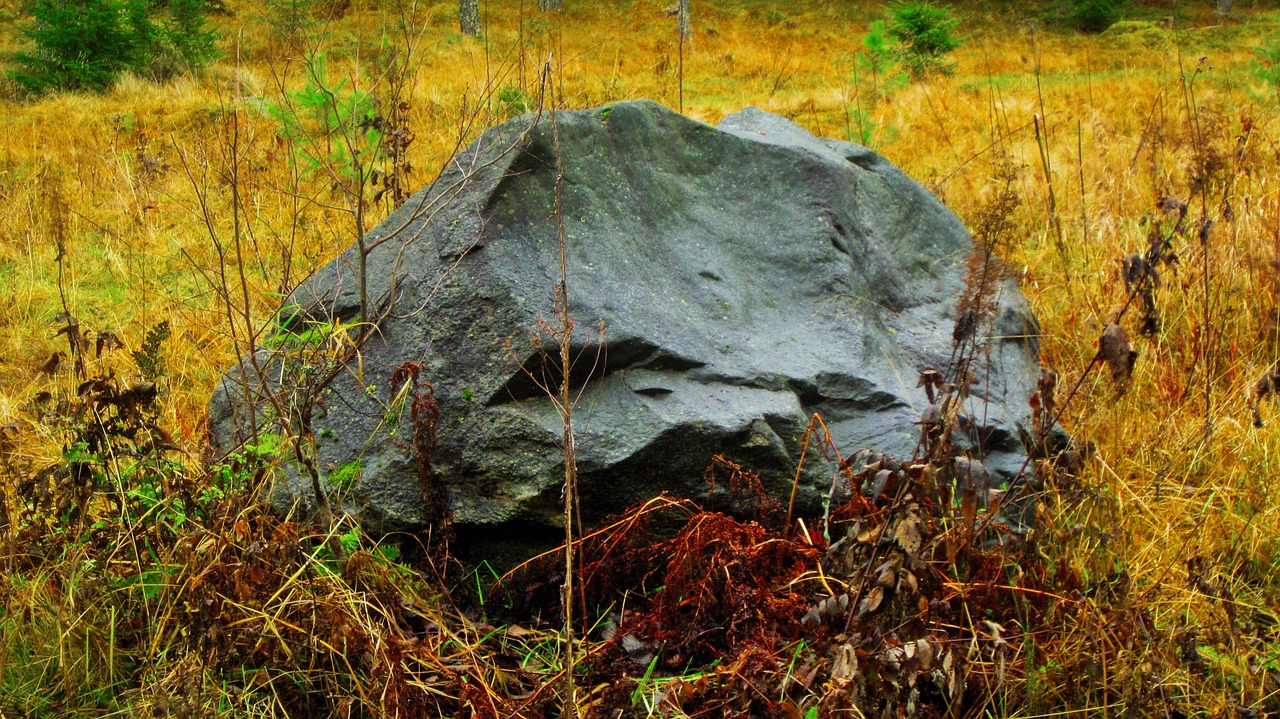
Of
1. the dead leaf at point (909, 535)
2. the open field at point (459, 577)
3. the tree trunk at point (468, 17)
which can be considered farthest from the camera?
the tree trunk at point (468, 17)

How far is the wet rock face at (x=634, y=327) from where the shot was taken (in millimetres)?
2676

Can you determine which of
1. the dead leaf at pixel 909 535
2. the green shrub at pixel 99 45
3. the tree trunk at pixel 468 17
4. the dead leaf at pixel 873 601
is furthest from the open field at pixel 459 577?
the tree trunk at pixel 468 17

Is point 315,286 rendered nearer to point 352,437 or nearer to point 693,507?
point 352,437

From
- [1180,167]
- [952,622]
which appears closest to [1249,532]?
[952,622]

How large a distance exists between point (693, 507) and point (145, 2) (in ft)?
39.9

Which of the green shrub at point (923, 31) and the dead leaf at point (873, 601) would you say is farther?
the green shrub at point (923, 31)

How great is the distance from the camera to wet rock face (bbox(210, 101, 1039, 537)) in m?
2.68

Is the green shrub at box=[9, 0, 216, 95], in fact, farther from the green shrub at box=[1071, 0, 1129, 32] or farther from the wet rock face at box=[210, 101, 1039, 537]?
the green shrub at box=[1071, 0, 1129, 32]

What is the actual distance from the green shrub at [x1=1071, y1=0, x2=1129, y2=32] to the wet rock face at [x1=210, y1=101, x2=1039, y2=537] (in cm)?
2195

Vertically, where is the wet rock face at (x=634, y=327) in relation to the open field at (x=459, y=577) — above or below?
above

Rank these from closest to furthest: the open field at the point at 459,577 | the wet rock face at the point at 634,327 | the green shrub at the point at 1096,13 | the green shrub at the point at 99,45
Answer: the open field at the point at 459,577 → the wet rock face at the point at 634,327 → the green shrub at the point at 99,45 → the green shrub at the point at 1096,13

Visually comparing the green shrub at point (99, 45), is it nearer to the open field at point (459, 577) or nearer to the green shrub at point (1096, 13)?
the open field at point (459, 577)

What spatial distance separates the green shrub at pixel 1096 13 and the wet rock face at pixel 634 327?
72.0ft

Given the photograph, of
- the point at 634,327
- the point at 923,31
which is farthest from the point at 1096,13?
the point at 634,327
